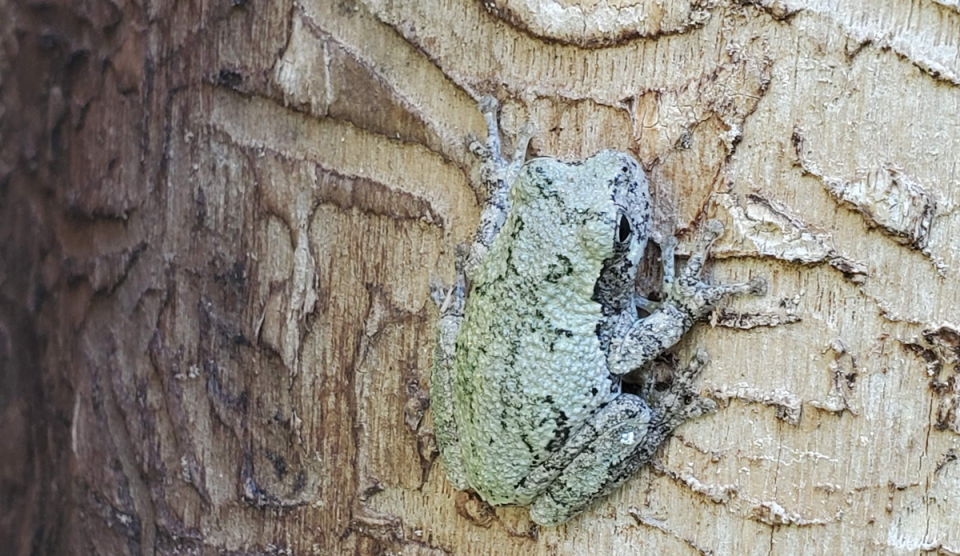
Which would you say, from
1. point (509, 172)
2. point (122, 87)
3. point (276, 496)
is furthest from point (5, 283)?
point (509, 172)

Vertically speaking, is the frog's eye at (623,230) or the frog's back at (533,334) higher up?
the frog's eye at (623,230)

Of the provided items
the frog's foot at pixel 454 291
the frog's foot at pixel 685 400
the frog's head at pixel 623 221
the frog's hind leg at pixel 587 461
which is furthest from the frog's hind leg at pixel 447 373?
the frog's foot at pixel 685 400

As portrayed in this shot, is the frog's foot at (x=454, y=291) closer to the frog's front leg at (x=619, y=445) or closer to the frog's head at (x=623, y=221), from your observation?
the frog's head at (x=623, y=221)

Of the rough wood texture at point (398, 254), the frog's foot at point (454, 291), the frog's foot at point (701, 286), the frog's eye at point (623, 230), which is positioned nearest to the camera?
the rough wood texture at point (398, 254)

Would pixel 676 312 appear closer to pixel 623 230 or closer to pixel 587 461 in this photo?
pixel 623 230

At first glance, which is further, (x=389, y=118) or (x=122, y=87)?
(x=122, y=87)

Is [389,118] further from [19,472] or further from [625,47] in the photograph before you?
[19,472]

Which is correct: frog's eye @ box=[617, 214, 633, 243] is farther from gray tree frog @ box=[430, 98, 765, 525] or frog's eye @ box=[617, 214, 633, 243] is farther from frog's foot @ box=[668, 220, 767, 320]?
frog's foot @ box=[668, 220, 767, 320]
